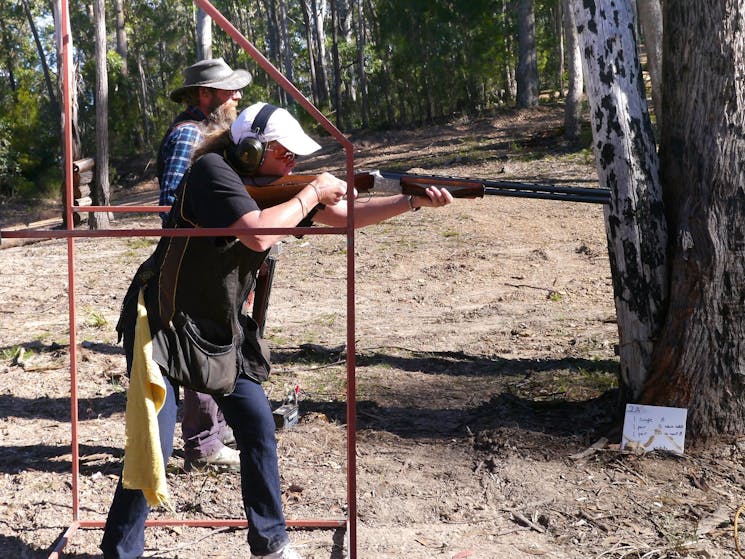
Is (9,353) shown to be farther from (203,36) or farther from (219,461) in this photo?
(203,36)

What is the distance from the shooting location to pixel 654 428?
4355 millimetres

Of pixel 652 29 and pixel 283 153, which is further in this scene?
pixel 652 29

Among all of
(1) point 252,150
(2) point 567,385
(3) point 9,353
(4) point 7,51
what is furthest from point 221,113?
(4) point 7,51

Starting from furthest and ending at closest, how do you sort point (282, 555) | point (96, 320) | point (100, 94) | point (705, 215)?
point (100, 94) < point (96, 320) < point (705, 215) < point (282, 555)

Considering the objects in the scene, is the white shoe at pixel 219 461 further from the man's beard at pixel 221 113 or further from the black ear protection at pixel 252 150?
the black ear protection at pixel 252 150

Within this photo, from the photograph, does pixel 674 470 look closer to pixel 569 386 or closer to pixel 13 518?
pixel 569 386

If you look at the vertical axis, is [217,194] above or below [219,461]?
above

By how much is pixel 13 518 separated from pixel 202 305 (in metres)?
1.73

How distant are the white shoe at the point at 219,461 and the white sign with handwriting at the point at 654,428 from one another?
2.00 m

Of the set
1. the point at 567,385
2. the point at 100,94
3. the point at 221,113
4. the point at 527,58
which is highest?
the point at 527,58

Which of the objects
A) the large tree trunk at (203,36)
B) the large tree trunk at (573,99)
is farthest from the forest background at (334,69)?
the large tree trunk at (573,99)

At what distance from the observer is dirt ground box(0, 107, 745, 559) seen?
12.5 ft

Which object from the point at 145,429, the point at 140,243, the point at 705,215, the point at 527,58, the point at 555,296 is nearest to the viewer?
the point at 145,429

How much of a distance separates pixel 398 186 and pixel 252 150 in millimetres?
628
